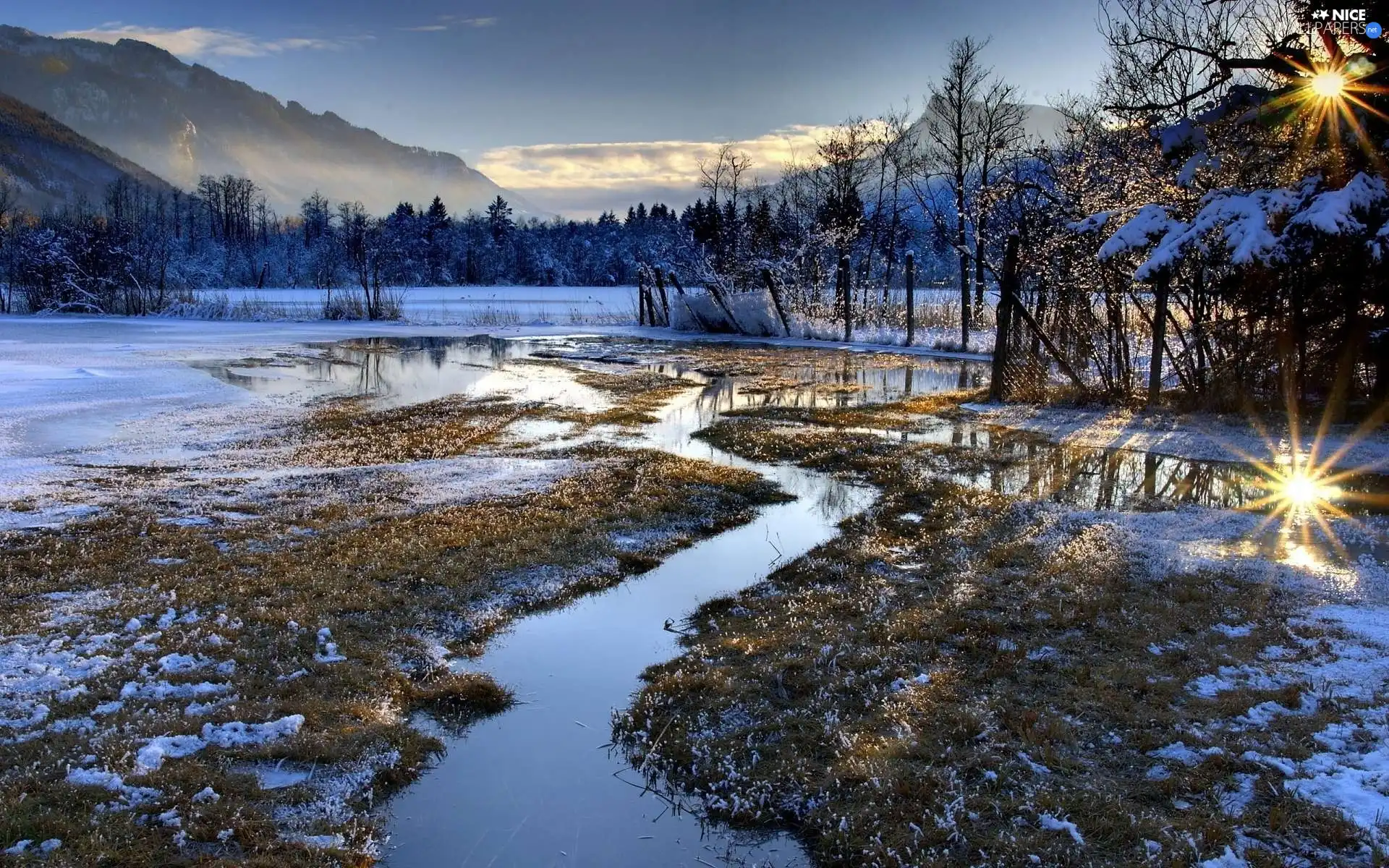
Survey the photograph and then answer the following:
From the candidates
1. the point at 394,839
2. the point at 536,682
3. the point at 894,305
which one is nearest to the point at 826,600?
the point at 536,682

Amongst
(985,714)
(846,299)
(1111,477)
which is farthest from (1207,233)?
(846,299)

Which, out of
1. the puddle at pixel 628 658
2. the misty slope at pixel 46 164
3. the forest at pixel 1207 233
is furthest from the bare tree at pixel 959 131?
the misty slope at pixel 46 164

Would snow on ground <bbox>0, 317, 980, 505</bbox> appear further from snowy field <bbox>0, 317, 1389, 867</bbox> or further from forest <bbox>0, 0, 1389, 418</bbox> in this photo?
forest <bbox>0, 0, 1389, 418</bbox>

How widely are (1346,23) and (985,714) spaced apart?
1240cm

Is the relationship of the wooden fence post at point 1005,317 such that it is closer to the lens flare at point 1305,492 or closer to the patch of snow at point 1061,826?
the lens flare at point 1305,492

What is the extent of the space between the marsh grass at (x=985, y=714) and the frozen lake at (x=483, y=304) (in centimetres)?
3253

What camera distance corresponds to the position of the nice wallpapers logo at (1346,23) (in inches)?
433

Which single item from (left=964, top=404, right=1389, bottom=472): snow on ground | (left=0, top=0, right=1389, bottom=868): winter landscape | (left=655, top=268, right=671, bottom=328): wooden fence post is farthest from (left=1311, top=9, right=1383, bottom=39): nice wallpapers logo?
(left=655, top=268, right=671, bottom=328): wooden fence post

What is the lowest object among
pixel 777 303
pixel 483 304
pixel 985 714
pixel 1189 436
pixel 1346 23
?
pixel 985 714

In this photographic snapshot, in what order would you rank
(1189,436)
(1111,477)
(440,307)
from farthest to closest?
1. (440,307)
2. (1189,436)
3. (1111,477)

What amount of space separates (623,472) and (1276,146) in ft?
35.0

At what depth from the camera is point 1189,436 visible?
12109mm

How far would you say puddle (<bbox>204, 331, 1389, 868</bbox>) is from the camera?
372cm

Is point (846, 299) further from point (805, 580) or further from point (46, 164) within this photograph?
point (46, 164)
